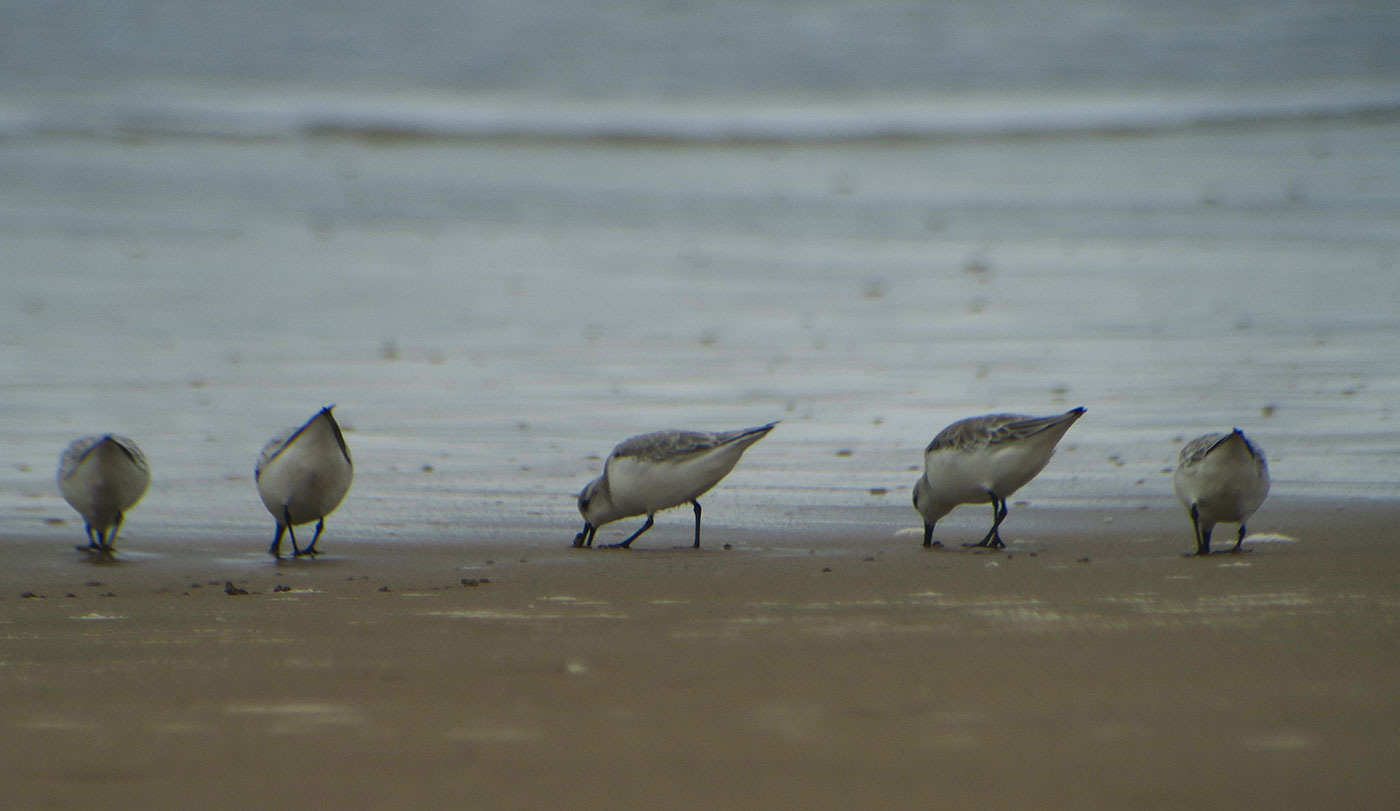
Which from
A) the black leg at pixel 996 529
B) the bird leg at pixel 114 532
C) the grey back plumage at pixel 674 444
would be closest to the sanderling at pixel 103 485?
the bird leg at pixel 114 532

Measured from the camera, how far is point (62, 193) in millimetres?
16297

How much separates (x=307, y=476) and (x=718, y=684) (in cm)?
289

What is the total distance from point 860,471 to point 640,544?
1467mm

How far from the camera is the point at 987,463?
6.03 metres

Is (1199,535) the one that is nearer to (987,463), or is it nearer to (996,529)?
(996,529)

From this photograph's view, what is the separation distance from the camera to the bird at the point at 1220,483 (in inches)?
213

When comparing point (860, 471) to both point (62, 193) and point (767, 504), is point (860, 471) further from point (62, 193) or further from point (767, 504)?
point (62, 193)

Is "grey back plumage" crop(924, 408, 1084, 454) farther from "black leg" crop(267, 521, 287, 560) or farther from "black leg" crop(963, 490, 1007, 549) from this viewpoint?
"black leg" crop(267, 521, 287, 560)

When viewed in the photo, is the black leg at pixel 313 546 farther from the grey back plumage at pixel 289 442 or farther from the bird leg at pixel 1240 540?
the bird leg at pixel 1240 540

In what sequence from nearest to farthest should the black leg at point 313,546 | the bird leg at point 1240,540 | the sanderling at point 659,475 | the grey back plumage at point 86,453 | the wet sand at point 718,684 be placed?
the wet sand at point 718,684, the bird leg at point 1240,540, the black leg at point 313,546, the grey back plumage at point 86,453, the sanderling at point 659,475

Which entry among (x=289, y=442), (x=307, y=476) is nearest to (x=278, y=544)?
(x=307, y=476)

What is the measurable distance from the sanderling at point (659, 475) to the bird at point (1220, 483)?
161 centimetres

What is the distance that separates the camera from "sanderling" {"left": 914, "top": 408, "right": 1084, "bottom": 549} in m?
5.99

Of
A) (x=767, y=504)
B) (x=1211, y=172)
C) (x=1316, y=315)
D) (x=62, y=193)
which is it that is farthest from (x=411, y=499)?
(x=1211, y=172)
